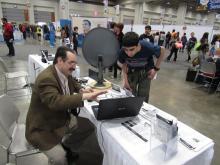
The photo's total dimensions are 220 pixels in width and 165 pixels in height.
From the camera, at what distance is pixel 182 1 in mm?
14750

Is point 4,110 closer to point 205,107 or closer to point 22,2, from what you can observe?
point 205,107

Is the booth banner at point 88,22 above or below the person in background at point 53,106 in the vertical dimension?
above

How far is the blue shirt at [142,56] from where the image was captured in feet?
6.10

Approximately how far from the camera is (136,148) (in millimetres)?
1023

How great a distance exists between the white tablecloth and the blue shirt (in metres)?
0.77

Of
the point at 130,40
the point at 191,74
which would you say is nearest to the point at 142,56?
the point at 130,40

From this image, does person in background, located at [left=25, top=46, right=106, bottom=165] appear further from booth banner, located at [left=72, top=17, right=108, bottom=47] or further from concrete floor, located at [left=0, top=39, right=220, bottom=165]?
booth banner, located at [left=72, top=17, right=108, bottom=47]

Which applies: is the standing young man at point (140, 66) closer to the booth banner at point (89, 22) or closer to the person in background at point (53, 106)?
the person in background at point (53, 106)

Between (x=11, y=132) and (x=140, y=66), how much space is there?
135cm

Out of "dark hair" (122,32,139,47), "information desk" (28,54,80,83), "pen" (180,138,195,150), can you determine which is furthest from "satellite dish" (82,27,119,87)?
"information desk" (28,54,80,83)

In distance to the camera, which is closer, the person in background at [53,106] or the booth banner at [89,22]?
the person in background at [53,106]

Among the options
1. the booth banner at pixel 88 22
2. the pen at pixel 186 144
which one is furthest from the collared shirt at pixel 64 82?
the booth banner at pixel 88 22

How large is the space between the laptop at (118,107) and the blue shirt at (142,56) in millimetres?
714

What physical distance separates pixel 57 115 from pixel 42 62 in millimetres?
2123
